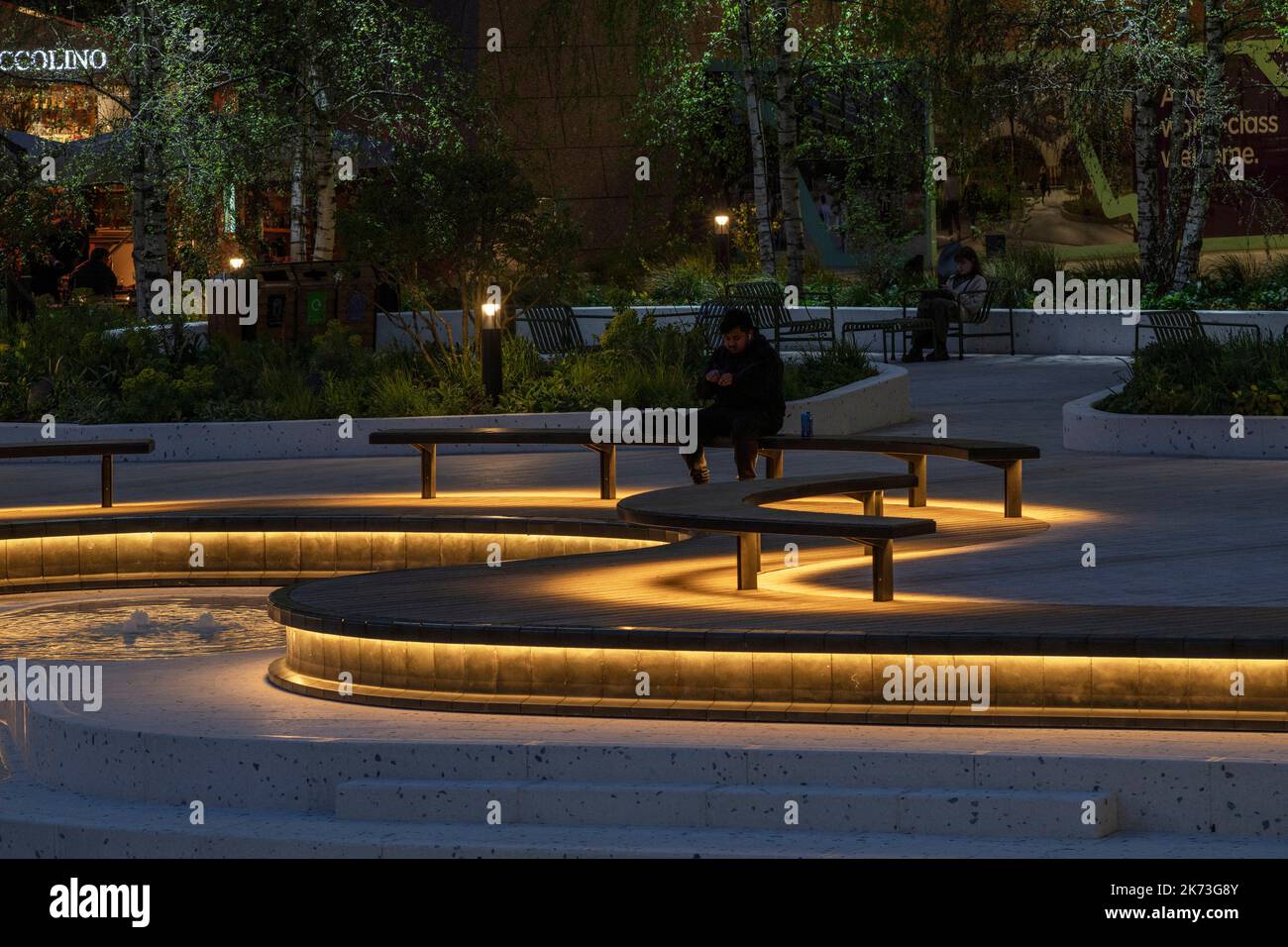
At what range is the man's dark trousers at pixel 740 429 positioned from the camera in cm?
1283

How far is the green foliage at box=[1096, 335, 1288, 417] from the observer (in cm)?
1542

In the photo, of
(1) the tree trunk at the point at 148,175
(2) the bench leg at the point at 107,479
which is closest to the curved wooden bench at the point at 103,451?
(2) the bench leg at the point at 107,479

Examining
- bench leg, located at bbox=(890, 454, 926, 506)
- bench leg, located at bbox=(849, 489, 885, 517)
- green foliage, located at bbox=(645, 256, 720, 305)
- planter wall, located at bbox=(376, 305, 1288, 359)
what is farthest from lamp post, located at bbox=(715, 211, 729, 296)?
bench leg, located at bbox=(849, 489, 885, 517)

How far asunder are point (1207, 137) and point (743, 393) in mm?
12435

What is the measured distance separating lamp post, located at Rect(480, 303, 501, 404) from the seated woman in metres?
7.28

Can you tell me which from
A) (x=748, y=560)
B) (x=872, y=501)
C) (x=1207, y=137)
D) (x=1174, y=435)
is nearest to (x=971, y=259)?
(x=1207, y=137)

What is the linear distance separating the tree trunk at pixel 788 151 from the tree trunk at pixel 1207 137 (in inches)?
207

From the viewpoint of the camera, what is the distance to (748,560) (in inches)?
360

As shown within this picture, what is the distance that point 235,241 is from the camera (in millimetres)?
29875

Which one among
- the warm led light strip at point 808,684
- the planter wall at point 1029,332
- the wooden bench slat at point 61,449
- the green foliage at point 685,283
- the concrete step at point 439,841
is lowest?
the concrete step at point 439,841

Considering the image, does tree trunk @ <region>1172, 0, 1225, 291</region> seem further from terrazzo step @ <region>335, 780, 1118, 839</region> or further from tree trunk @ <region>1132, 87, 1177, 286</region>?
terrazzo step @ <region>335, 780, 1118, 839</region>

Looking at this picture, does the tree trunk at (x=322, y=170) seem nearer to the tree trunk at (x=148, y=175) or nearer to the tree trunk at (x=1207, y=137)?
the tree trunk at (x=148, y=175)
